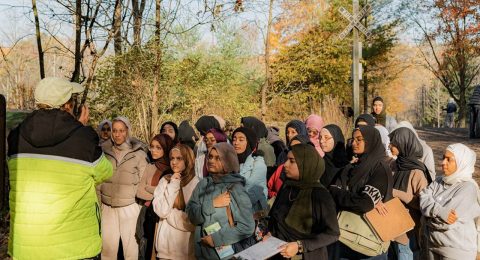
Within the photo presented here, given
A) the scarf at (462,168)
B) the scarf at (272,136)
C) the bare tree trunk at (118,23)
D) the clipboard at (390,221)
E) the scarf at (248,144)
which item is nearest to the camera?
the clipboard at (390,221)

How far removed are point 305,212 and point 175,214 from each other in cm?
142

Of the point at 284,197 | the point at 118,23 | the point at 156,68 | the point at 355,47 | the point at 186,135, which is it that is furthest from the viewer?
the point at 355,47

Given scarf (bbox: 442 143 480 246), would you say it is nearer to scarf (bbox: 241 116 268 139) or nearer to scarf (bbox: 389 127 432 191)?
scarf (bbox: 389 127 432 191)

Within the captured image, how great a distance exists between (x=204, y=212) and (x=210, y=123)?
10.5 ft

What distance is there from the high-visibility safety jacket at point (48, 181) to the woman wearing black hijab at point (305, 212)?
1405mm

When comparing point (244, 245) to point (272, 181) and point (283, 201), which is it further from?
point (272, 181)

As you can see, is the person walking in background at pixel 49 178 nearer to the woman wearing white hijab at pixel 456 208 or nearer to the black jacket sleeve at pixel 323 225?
the black jacket sleeve at pixel 323 225

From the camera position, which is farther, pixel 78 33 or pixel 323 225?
pixel 78 33

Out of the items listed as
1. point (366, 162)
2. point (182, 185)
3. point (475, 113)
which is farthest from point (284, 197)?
point (475, 113)

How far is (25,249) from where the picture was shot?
9.79 ft

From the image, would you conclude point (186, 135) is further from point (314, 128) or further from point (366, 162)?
point (366, 162)

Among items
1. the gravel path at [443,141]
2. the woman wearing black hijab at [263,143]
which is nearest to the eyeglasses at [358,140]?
the woman wearing black hijab at [263,143]

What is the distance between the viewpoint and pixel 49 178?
9.66 feet

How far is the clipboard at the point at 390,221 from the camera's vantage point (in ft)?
13.0
